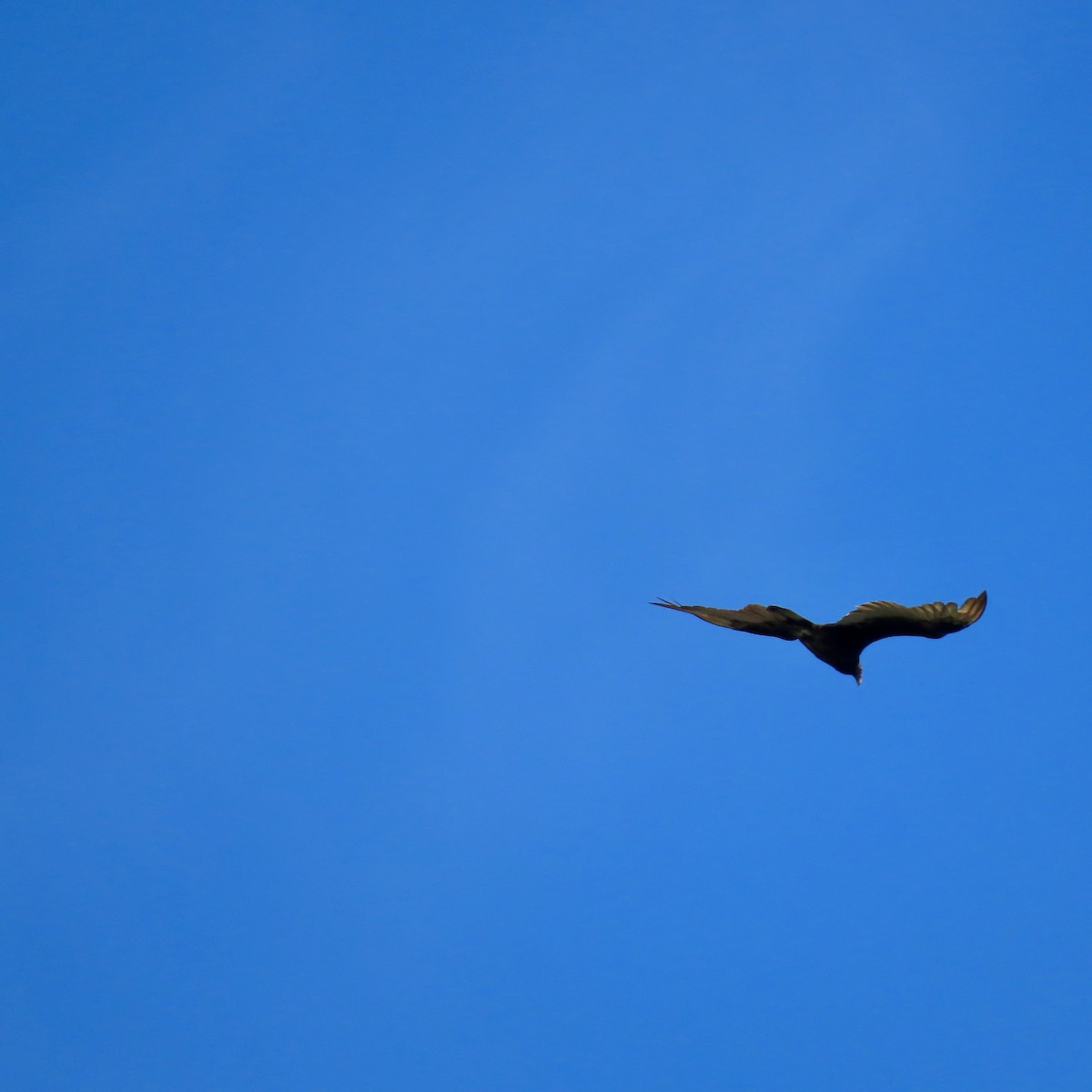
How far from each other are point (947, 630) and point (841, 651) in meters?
2.06

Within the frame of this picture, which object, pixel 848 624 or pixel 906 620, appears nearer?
pixel 906 620

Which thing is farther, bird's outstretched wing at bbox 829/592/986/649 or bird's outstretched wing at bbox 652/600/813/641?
bird's outstretched wing at bbox 652/600/813/641

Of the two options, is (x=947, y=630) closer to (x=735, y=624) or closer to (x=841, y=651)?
(x=841, y=651)

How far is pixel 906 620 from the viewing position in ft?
50.2

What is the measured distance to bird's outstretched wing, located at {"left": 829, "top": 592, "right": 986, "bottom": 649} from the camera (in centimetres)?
1436

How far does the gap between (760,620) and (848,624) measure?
1.27m

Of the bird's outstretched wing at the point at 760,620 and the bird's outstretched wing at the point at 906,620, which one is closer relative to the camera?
the bird's outstretched wing at the point at 906,620

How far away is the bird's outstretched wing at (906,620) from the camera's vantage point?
1436cm

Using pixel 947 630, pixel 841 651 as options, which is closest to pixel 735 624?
pixel 841 651

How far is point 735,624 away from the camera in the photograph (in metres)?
16.8

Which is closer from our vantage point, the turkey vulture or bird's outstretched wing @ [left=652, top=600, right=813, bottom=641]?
the turkey vulture

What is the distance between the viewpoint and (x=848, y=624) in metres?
15.9

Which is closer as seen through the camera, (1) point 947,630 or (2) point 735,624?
(1) point 947,630

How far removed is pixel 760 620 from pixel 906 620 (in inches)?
83.8
